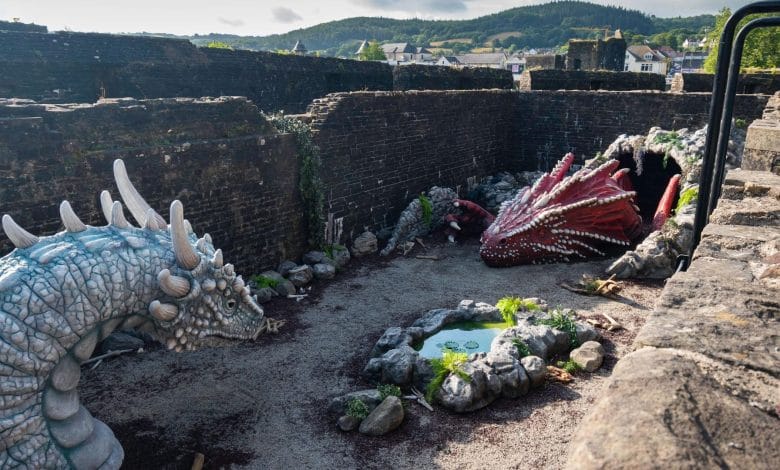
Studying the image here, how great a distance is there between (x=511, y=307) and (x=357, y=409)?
9.35ft

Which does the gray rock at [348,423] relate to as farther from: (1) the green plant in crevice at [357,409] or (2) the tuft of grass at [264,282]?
(2) the tuft of grass at [264,282]

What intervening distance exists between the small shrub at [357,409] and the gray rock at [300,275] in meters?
3.92

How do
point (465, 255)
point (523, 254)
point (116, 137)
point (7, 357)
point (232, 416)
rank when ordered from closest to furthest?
point (7, 357) → point (232, 416) → point (116, 137) → point (523, 254) → point (465, 255)

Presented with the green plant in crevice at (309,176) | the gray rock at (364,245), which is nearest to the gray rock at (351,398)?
the green plant in crevice at (309,176)

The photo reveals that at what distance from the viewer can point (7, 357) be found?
11.1 ft

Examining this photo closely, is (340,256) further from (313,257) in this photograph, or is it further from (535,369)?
(535,369)

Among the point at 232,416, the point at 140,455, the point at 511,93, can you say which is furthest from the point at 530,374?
the point at 511,93

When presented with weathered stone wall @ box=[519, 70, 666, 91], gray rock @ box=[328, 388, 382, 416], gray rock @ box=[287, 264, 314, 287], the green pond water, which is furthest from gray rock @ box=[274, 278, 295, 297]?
weathered stone wall @ box=[519, 70, 666, 91]

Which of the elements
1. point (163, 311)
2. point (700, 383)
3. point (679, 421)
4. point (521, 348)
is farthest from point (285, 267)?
point (679, 421)

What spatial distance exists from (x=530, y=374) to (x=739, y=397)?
4451 mm

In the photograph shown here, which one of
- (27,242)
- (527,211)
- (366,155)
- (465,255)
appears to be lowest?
(465,255)

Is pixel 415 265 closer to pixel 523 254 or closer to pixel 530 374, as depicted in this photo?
pixel 523 254

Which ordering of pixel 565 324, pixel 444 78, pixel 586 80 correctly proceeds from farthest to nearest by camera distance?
pixel 586 80 → pixel 444 78 → pixel 565 324

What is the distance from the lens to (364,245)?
11016mm
